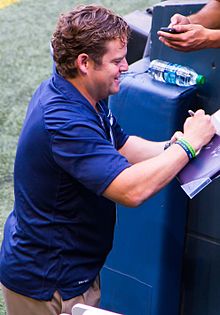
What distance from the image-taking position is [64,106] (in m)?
2.45

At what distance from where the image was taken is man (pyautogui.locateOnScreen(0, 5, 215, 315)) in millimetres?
2396

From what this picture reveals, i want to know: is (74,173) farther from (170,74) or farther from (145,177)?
(170,74)

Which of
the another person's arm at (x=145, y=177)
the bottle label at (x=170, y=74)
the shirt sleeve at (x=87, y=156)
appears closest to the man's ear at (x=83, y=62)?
the shirt sleeve at (x=87, y=156)

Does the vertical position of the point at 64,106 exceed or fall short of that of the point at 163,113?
it exceeds it

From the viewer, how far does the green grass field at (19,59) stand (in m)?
5.42

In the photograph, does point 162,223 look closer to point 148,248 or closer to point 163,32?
point 148,248

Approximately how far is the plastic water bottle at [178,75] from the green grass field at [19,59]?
6.64 ft

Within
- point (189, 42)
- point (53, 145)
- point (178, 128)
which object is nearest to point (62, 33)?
point (53, 145)

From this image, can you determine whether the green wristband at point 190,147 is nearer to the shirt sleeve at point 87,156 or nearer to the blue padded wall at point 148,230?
the shirt sleeve at point 87,156

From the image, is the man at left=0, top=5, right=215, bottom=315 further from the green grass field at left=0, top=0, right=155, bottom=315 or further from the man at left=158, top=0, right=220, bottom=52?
the green grass field at left=0, top=0, right=155, bottom=315

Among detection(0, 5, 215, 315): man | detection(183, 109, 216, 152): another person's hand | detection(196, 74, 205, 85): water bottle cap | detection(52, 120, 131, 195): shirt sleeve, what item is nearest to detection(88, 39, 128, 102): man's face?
detection(0, 5, 215, 315): man

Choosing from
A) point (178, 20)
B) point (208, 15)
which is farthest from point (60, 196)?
point (208, 15)

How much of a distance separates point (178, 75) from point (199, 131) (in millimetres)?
571

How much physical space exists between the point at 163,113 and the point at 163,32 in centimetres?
37
